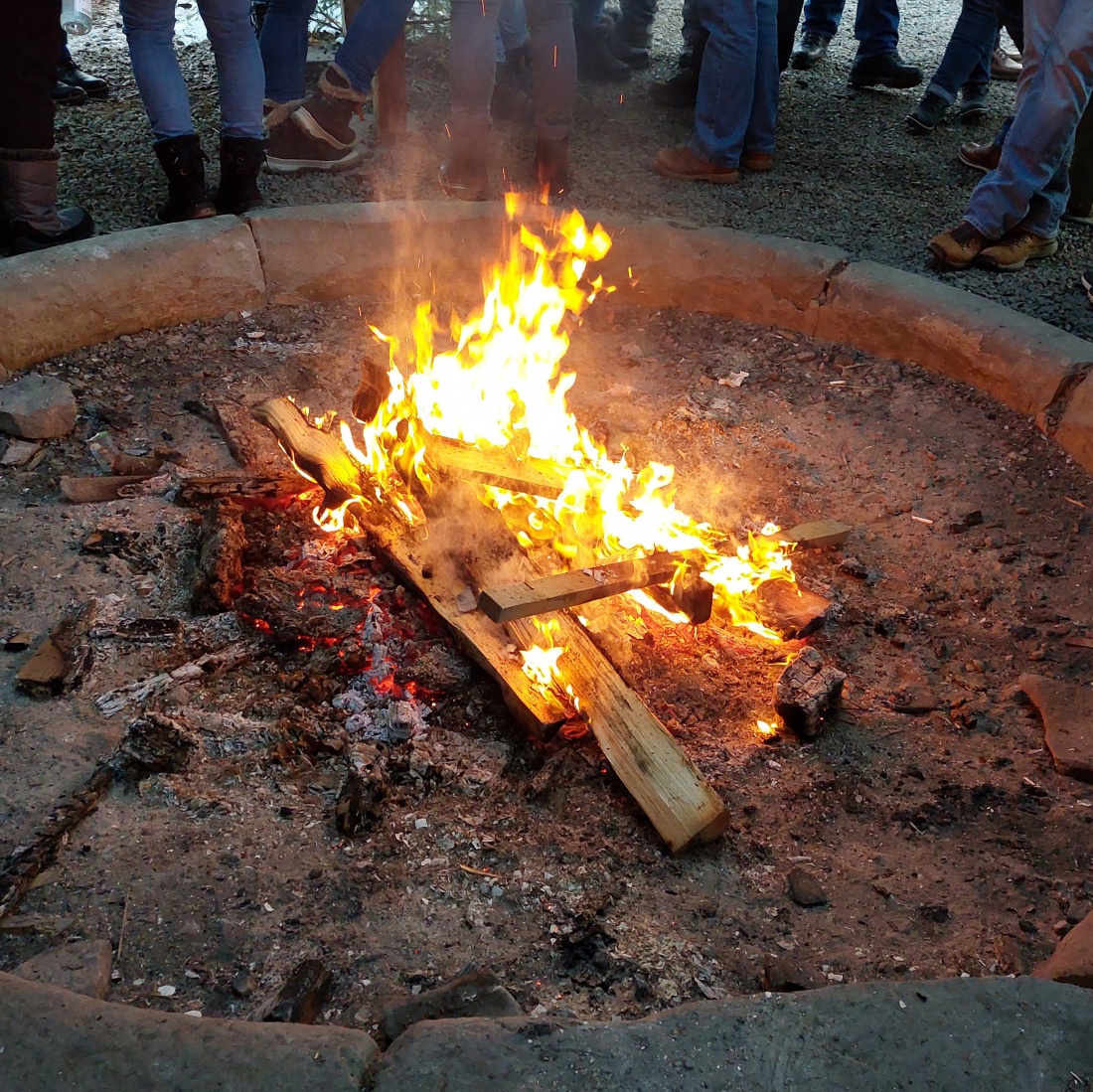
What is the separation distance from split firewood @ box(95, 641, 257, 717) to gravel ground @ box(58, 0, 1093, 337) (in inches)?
109

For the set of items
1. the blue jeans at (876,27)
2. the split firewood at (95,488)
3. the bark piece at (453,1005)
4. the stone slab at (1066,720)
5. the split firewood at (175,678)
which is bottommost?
the split firewood at (95,488)

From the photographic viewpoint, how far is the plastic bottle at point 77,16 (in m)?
7.57

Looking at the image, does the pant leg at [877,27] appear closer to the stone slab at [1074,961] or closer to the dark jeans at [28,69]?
the dark jeans at [28,69]

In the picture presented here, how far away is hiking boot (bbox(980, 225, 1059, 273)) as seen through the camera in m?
4.54

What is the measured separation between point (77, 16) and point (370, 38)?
14.2 ft

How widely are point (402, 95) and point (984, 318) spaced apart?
338 cm

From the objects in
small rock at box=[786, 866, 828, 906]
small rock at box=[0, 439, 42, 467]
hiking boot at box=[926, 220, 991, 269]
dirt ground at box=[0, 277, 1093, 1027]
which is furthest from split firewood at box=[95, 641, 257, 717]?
hiking boot at box=[926, 220, 991, 269]

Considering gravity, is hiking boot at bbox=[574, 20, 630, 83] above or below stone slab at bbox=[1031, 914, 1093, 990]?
below

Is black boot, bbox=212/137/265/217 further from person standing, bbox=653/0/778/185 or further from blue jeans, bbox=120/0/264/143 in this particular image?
person standing, bbox=653/0/778/185

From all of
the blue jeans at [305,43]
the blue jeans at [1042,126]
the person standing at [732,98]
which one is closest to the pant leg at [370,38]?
the blue jeans at [305,43]

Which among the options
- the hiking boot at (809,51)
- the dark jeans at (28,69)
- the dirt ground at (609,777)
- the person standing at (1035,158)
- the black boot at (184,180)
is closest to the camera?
the dirt ground at (609,777)

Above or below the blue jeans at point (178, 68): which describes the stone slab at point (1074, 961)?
below

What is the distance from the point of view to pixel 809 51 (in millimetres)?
7434

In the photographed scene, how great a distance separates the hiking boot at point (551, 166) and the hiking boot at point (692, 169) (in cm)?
64
